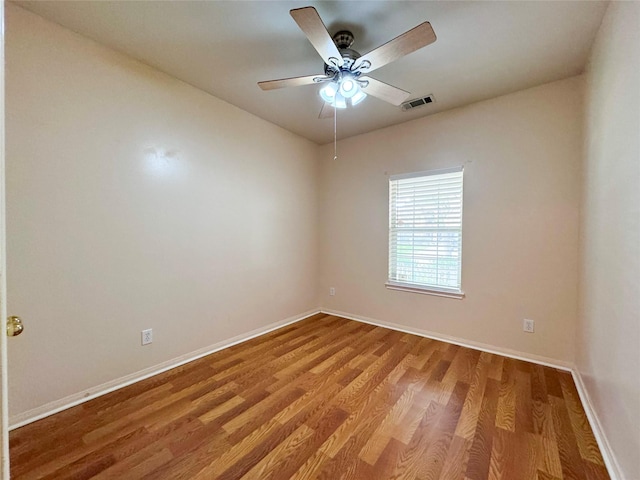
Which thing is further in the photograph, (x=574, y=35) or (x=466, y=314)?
(x=466, y=314)

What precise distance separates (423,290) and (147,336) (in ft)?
9.38

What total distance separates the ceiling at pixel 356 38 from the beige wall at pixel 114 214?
31 cm

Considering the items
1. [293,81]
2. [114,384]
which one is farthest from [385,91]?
[114,384]

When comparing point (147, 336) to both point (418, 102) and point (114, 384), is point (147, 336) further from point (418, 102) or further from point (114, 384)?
point (418, 102)

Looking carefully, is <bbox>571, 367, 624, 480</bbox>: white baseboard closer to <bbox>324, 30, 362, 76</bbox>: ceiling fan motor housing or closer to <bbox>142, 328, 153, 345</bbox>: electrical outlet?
<bbox>324, 30, 362, 76</bbox>: ceiling fan motor housing

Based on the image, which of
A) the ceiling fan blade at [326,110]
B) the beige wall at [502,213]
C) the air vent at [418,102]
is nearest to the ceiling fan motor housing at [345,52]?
the ceiling fan blade at [326,110]

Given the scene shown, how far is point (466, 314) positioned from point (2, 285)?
10.9 ft

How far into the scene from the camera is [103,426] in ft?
5.50

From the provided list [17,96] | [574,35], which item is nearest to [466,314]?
[574,35]

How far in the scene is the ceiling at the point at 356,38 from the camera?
5.43ft

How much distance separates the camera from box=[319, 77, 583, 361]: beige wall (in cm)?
239

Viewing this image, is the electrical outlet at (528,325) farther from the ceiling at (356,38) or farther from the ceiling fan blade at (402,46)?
the ceiling fan blade at (402,46)

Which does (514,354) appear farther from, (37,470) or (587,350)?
(37,470)

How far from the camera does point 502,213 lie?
2.68 m
